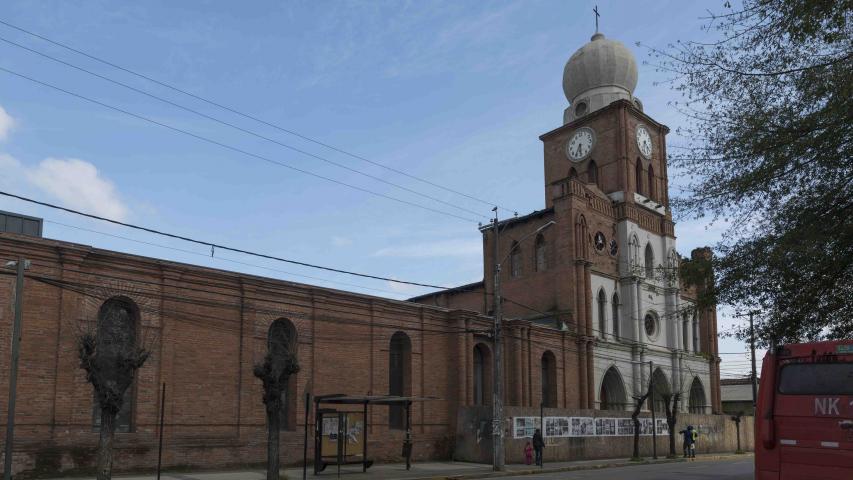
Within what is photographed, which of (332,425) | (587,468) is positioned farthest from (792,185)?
(587,468)

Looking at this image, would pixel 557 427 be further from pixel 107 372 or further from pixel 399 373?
pixel 107 372

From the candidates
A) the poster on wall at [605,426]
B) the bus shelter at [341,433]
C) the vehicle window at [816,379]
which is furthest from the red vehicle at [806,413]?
the poster on wall at [605,426]

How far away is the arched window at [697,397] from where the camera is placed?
179 ft

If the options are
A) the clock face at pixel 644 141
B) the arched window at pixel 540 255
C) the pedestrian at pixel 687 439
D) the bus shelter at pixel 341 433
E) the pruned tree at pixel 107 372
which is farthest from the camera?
the clock face at pixel 644 141

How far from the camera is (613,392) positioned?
4778 cm

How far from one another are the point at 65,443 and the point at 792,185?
2029 cm

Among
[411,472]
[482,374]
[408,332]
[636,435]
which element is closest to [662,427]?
[636,435]

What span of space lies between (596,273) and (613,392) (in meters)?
7.03

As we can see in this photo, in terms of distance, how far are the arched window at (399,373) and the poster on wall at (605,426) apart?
37.3 ft

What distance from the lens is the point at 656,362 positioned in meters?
50.5

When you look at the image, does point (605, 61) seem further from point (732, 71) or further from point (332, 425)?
point (732, 71)

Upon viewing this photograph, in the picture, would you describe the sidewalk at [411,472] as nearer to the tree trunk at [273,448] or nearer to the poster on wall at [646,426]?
the tree trunk at [273,448]

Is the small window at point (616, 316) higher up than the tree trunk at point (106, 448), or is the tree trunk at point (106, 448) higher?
the small window at point (616, 316)

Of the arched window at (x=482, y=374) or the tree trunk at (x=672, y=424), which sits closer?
the arched window at (x=482, y=374)
